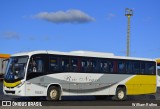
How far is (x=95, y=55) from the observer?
2688 cm

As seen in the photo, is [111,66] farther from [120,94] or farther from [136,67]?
[136,67]

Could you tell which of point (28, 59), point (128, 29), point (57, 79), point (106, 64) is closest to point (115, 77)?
point (106, 64)

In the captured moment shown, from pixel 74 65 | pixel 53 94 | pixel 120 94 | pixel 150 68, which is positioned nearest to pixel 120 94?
pixel 120 94

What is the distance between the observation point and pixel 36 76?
2334 centimetres

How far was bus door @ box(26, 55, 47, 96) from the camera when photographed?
75.6ft

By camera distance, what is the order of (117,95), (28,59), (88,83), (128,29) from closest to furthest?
(28,59), (88,83), (117,95), (128,29)

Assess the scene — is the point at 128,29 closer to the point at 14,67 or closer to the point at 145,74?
the point at 145,74

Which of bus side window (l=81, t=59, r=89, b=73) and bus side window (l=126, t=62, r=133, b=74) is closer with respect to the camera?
bus side window (l=81, t=59, r=89, b=73)

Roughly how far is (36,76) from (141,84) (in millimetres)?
8984

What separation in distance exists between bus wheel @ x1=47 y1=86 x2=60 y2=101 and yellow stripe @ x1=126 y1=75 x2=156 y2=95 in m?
6.15

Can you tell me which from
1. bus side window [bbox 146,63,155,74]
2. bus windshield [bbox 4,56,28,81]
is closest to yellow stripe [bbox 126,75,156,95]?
bus side window [bbox 146,63,155,74]

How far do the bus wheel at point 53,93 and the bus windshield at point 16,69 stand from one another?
200 cm

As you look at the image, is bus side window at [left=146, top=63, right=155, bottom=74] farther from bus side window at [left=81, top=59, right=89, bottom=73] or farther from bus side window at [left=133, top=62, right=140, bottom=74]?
bus side window at [left=81, top=59, right=89, bottom=73]

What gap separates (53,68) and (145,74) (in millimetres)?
8116
